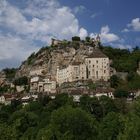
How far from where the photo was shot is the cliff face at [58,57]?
121m

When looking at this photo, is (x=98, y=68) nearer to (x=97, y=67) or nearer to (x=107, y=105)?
(x=97, y=67)

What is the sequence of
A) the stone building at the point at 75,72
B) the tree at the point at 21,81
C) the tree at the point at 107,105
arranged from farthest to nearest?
the tree at the point at 21,81 → the stone building at the point at 75,72 → the tree at the point at 107,105

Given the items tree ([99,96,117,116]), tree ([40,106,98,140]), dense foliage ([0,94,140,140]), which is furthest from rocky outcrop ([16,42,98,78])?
tree ([40,106,98,140])

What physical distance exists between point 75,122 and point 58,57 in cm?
7292

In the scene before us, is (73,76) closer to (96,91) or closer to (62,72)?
(62,72)

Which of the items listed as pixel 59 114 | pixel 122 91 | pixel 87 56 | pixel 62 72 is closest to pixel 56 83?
pixel 62 72

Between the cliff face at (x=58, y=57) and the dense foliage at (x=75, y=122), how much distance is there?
890 inches

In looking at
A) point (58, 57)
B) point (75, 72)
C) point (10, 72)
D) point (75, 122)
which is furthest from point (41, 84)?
point (75, 122)

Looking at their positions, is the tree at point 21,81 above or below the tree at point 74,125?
above

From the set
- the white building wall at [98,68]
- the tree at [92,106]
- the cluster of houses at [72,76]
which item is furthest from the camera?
the white building wall at [98,68]

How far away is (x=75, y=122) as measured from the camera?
166 feet

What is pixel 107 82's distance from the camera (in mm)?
106312

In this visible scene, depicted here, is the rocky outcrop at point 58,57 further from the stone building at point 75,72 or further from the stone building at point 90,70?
the stone building at point 75,72

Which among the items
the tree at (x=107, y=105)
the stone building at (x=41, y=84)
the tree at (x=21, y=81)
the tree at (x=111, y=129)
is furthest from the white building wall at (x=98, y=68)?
the tree at (x=111, y=129)
